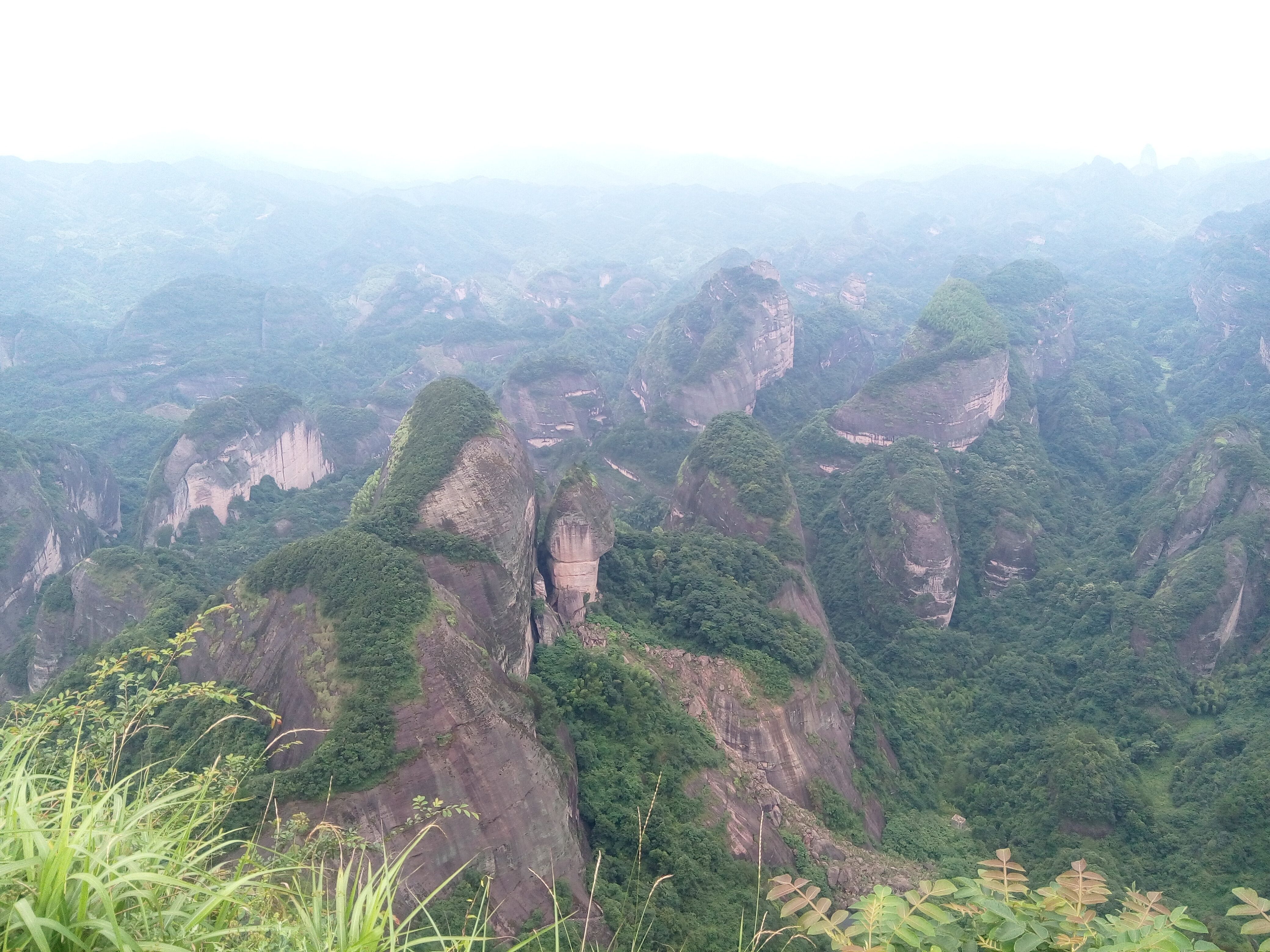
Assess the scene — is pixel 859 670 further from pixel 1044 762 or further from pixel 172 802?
pixel 172 802

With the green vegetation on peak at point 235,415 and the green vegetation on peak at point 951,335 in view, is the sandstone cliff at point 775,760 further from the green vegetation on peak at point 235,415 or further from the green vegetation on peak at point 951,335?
the green vegetation on peak at point 235,415

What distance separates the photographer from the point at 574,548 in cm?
3262

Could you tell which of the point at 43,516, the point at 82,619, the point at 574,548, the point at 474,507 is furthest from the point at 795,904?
the point at 43,516

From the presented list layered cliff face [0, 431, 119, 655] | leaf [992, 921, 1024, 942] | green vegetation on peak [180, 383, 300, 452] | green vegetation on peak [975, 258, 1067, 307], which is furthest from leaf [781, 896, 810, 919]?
green vegetation on peak [975, 258, 1067, 307]

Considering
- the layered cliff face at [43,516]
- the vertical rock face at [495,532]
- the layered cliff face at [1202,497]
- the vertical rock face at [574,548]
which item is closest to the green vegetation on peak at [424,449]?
the vertical rock face at [495,532]

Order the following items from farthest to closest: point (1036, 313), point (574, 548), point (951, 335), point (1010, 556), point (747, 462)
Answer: point (1036, 313)
point (951, 335)
point (1010, 556)
point (747, 462)
point (574, 548)

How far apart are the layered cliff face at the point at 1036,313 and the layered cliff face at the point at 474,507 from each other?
2416 inches

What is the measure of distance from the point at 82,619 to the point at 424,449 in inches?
694

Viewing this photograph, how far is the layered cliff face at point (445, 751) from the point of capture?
18781 mm

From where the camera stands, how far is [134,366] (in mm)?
91312

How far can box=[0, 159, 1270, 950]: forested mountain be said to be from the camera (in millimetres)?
21656

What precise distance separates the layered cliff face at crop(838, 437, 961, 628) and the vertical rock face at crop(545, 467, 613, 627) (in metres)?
20.0

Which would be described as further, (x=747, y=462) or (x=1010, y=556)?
(x=1010, y=556)

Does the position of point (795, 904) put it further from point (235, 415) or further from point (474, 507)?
point (235, 415)
